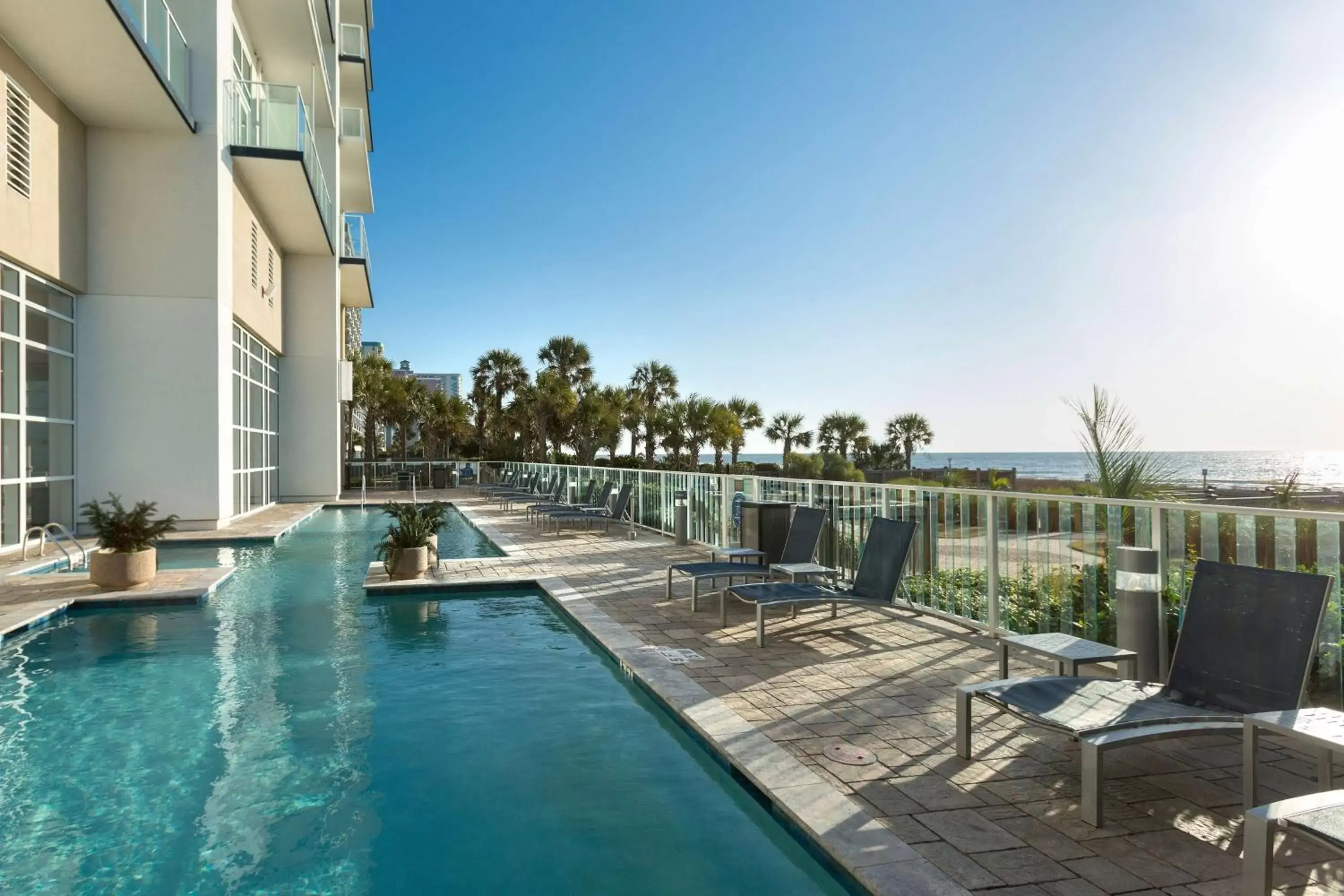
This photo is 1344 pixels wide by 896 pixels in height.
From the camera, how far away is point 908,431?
5022 centimetres

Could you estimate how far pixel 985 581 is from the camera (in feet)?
19.8

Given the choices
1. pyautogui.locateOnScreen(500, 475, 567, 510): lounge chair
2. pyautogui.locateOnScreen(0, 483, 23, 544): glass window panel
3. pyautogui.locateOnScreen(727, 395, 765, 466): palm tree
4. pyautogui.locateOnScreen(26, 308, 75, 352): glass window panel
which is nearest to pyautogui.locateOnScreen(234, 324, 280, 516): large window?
pyautogui.locateOnScreen(26, 308, 75, 352): glass window panel

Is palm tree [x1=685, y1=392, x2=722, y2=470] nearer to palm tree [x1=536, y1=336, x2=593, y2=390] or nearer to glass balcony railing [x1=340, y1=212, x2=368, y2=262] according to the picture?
palm tree [x1=536, y1=336, x2=593, y2=390]

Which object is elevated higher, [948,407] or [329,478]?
[948,407]

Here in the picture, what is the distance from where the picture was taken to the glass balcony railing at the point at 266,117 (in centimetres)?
1441

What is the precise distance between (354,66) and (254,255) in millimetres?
10883

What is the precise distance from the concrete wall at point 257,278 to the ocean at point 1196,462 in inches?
1443

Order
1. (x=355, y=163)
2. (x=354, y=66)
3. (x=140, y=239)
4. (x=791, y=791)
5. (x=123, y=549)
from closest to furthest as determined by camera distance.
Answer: (x=791, y=791) < (x=123, y=549) < (x=140, y=239) < (x=354, y=66) < (x=355, y=163)

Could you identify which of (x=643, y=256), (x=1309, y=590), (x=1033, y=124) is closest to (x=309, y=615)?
(x=1309, y=590)

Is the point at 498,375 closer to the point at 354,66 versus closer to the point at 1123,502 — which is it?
the point at 354,66

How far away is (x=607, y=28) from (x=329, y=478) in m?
14.1

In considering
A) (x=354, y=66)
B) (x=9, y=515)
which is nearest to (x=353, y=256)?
(x=354, y=66)

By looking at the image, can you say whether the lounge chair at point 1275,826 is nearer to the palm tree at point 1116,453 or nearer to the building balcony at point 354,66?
the palm tree at point 1116,453

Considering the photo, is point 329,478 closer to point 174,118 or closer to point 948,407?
point 174,118
